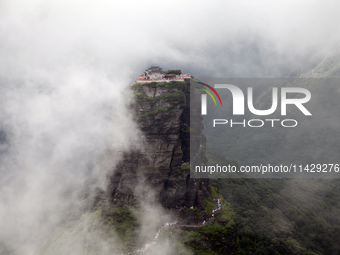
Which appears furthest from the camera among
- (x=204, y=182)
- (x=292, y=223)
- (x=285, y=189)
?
(x=285, y=189)

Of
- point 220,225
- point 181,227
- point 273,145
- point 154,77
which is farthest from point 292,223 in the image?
point 273,145

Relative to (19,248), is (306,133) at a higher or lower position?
higher

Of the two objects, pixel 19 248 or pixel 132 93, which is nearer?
pixel 132 93

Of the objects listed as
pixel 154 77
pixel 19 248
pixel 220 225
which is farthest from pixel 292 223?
pixel 19 248

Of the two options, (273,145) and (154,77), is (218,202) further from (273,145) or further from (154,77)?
(273,145)

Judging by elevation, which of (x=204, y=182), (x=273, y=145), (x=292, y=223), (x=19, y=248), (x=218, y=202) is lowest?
(x=19, y=248)

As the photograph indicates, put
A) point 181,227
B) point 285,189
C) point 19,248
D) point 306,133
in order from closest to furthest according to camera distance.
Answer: point 181,227, point 19,248, point 285,189, point 306,133
